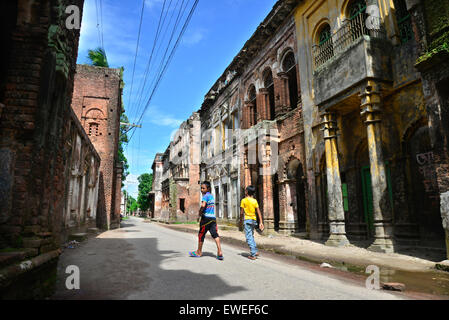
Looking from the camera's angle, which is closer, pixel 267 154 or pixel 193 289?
pixel 193 289

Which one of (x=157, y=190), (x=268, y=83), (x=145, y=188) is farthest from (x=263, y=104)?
(x=145, y=188)

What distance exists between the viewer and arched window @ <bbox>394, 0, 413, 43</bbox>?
812cm

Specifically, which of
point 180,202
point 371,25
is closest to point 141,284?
point 371,25

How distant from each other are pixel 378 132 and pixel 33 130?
8103mm

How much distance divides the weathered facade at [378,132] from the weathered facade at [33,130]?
7.41 metres

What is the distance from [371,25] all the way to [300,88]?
396 centimetres

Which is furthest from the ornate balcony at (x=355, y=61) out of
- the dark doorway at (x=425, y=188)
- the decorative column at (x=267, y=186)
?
the decorative column at (x=267, y=186)

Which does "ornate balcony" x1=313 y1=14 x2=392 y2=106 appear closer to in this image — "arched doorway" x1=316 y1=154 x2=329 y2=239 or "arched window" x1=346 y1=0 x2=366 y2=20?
"arched window" x1=346 y1=0 x2=366 y2=20

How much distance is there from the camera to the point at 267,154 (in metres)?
14.2

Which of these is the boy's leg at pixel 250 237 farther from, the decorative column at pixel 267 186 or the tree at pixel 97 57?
the tree at pixel 97 57

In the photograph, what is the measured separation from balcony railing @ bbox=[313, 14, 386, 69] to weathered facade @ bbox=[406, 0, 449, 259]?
2220 millimetres

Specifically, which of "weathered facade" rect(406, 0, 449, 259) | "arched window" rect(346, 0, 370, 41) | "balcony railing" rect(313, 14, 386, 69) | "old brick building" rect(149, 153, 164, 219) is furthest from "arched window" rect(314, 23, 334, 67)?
"old brick building" rect(149, 153, 164, 219)

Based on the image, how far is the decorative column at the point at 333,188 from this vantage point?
902 cm
